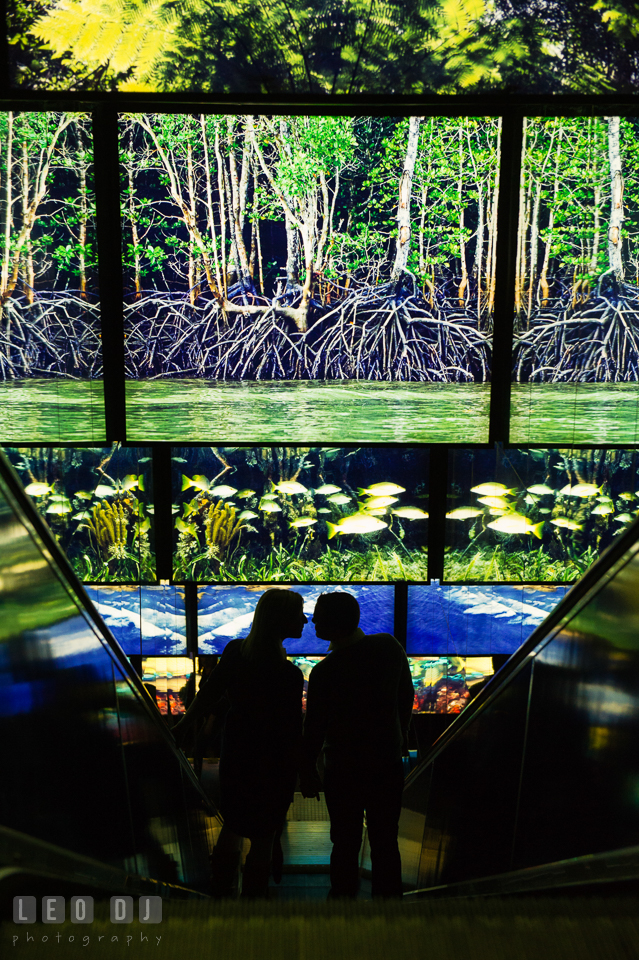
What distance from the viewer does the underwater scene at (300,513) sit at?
5680 mm

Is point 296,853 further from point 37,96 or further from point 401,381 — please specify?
point 37,96

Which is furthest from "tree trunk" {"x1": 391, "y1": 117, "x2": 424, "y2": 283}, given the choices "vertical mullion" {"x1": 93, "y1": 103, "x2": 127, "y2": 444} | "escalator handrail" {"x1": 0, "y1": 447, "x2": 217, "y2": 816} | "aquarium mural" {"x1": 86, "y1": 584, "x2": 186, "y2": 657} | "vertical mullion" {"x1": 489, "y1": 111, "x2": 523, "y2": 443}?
"escalator handrail" {"x1": 0, "y1": 447, "x2": 217, "y2": 816}

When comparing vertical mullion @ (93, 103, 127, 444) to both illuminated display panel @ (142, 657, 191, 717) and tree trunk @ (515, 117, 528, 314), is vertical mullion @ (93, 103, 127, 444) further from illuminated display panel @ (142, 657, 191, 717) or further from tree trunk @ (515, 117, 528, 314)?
tree trunk @ (515, 117, 528, 314)

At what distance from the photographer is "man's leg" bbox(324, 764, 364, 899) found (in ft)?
8.40

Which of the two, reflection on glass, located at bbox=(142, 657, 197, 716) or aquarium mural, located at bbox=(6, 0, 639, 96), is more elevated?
aquarium mural, located at bbox=(6, 0, 639, 96)

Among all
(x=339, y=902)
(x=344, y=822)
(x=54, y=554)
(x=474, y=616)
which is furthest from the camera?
(x=474, y=616)

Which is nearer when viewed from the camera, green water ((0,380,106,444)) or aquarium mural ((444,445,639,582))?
green water ((0,380,106,444))

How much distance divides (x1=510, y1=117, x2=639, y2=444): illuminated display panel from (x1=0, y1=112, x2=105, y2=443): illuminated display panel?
2935mm

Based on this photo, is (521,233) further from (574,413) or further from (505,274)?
(574,413)

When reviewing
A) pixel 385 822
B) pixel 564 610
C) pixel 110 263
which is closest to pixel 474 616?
pixel 385 822

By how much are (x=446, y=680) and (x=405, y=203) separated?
12.2 ft

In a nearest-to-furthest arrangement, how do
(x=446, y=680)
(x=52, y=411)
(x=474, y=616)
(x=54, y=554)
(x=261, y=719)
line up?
(x=54, y=554), (x=261, y=719), (x=52, y=411), (x=474, y=616), (x=446, y=680)

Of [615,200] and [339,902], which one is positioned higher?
[615,200]

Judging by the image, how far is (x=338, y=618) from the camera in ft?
8.28
